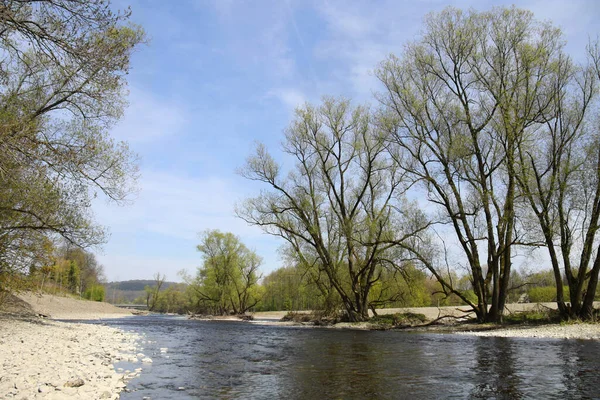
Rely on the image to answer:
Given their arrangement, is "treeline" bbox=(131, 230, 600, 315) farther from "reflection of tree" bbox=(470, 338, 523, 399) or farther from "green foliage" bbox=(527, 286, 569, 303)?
"reflection of tree" bbox=(470, 338, 523, 399)

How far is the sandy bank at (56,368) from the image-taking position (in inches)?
253

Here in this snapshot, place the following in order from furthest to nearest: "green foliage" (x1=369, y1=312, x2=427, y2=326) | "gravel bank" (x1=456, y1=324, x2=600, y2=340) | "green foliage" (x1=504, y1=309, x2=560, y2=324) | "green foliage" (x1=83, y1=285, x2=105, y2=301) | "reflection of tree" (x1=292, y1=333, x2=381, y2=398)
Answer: "green foliage" (x1=83, y1=285, x2=105, y2=301)
"green foliage" (x1=369, y1=312, x2=427, y2=326)
"green foliage" (x1=504, y1=309, x2=560, y2=324)
"gravel bank" (x1=456, y1=324, x2=600, y2=340)
"reflection of tree" (x1=292, y1=333, x2=381, y2=398)

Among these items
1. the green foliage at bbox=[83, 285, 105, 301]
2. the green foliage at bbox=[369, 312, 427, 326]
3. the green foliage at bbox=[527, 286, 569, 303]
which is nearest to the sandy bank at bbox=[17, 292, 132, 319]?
the green foliage at bbox=[83, 285, 105, 301]

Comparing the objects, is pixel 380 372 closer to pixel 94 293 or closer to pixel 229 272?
pixel 229 272

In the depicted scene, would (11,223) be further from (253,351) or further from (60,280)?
(60,280)

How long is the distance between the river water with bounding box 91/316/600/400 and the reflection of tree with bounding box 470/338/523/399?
0.02 metres

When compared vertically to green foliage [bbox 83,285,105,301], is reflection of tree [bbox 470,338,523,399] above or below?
above

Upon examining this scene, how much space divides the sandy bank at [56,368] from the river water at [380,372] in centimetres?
59

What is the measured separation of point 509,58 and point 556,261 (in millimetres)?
11562

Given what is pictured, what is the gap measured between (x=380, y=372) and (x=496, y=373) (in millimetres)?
2695

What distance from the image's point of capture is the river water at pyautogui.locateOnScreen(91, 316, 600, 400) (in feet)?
25.1

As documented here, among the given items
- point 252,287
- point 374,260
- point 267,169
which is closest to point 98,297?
point 252,287

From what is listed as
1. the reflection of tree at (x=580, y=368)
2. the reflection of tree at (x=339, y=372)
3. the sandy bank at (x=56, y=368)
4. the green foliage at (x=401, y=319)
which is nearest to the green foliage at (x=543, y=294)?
the green foliage at (x=401, y=319)

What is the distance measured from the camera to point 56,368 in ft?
27.3
